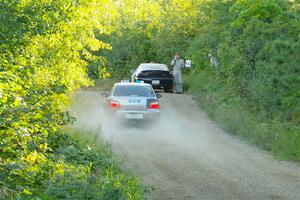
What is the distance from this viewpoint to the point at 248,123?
20.8 meters

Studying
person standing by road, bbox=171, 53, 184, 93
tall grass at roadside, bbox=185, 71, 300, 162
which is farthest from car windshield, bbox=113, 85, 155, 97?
person standing by road, bbox=171, 53, 184, 93

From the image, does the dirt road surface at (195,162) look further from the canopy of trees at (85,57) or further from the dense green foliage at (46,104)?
the canopy of trees at (85,57)

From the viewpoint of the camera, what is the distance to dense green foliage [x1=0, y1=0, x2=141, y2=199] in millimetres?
8586

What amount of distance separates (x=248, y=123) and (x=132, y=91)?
154 inches

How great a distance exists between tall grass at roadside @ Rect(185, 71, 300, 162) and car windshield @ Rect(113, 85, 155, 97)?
2.70 m

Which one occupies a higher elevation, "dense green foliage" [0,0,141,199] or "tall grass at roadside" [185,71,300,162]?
"dense green foliage" [0,0,141,199]

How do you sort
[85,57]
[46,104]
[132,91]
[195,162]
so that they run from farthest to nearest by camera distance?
[132,91], [85,57], [195,162], [46,104]

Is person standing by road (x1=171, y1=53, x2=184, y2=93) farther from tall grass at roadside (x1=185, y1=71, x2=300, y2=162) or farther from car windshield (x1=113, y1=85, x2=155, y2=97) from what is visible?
car windshield (x1=113, y1=85, x2=155, y2=97)

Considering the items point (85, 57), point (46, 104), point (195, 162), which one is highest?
point (85, 57)

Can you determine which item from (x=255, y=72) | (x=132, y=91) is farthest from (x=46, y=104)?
(x=255, y=72)

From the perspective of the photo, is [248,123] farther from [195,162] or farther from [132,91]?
[195,162]

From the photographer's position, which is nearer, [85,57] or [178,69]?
[85,57]

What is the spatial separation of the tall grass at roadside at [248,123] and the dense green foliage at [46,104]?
468cm

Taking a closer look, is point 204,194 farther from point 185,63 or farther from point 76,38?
point 185,63
